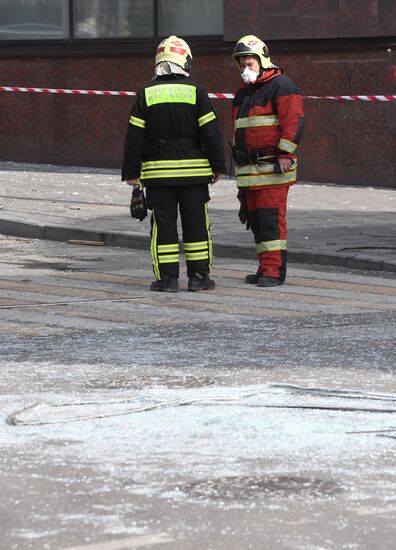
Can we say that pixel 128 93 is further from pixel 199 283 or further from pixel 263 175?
pixel 199 283

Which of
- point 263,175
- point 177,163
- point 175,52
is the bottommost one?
point 263,175

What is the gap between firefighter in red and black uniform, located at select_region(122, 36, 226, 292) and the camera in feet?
37.4

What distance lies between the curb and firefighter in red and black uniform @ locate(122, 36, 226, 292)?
5.30 ft

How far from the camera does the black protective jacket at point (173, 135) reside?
11.4m

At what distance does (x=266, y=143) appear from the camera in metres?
11.7

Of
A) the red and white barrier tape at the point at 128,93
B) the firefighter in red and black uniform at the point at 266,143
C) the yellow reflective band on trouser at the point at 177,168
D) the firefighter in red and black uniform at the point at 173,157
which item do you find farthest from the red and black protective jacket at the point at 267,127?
the red and white barrier tape at the point at 128,93

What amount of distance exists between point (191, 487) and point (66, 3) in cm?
1895

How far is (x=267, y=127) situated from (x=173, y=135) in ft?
2.28

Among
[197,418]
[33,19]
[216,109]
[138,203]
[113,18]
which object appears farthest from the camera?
[33,19]

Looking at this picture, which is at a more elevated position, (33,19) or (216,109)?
(33,19)

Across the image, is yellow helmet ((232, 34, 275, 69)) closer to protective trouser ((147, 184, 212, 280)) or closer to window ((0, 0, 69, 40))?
protective trouser ((147, 184, 212, 280))

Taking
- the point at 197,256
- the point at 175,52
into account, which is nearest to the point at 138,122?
the point at 175,52

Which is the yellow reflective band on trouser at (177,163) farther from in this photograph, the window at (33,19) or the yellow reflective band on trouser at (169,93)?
the window at (33,19)

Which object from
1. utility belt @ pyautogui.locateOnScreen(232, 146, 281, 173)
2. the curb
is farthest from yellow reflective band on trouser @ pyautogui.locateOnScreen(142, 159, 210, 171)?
the curb
